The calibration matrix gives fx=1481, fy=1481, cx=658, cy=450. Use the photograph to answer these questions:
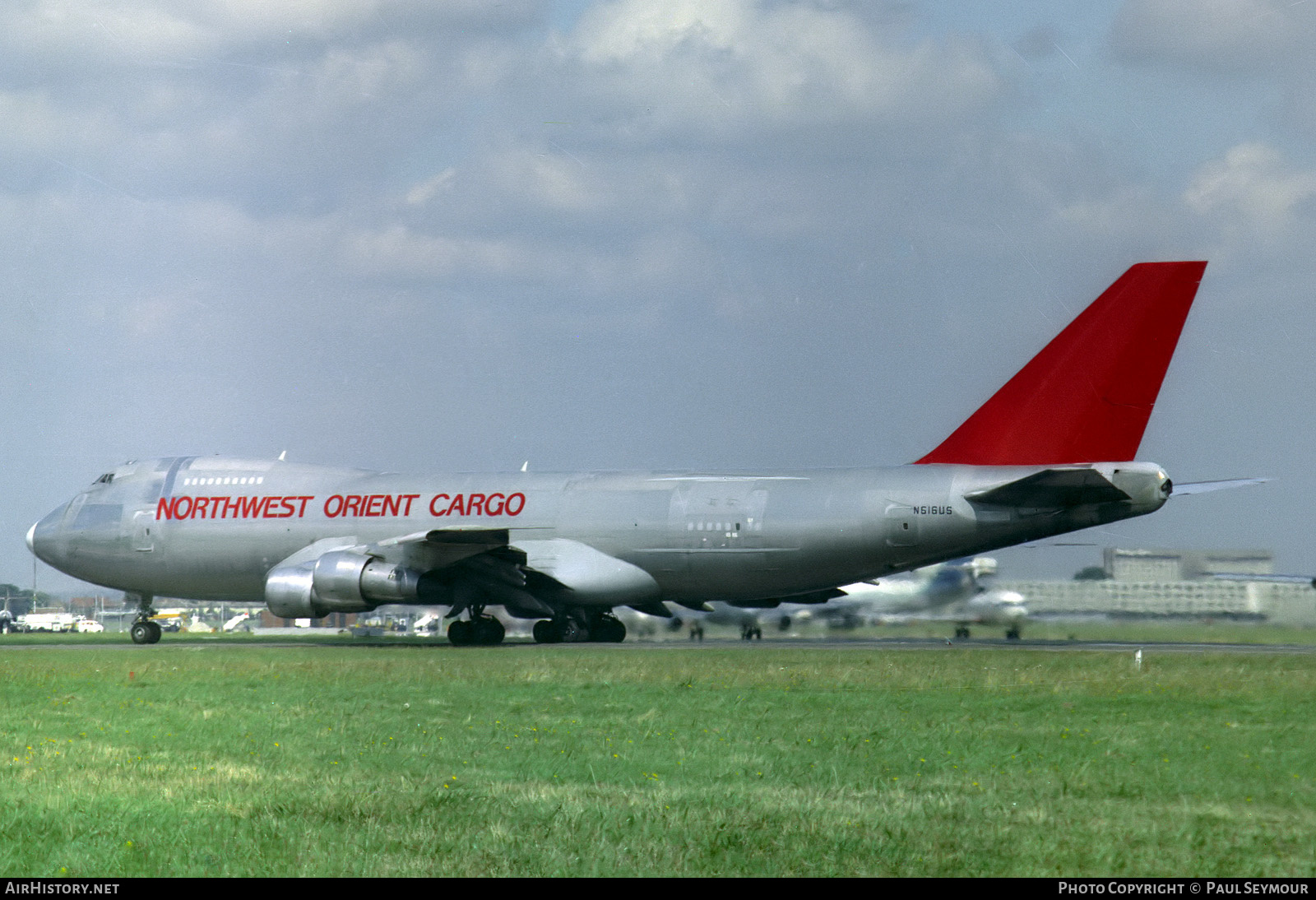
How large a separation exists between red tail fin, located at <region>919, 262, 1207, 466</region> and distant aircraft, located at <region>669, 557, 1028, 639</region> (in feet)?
10.9

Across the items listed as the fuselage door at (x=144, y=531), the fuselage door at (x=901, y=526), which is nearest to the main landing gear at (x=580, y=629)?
the fuselage door at (x=901, y=526)

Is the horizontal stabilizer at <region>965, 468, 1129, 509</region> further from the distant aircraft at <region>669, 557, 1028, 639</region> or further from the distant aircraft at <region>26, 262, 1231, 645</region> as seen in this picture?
the distant aircraft at <region>669, 557, 1028, 639</region>

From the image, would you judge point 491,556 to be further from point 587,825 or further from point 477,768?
point 587,825

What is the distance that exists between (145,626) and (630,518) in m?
15.3

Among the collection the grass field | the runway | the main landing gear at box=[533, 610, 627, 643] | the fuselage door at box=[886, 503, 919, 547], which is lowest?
the grass field

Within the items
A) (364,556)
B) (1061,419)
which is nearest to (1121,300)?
(1061,419)

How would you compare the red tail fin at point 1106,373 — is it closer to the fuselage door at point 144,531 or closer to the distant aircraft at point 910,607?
the distant aircraft at point 910,607

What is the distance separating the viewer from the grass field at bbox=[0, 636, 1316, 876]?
9.31m

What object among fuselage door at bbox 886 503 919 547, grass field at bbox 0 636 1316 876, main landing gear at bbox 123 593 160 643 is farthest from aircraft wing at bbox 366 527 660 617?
grass field at bbox 0 636 1316 876

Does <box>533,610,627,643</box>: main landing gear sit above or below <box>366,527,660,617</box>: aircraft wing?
below

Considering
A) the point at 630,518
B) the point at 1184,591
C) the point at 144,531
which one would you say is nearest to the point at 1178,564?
the point at 1184,591

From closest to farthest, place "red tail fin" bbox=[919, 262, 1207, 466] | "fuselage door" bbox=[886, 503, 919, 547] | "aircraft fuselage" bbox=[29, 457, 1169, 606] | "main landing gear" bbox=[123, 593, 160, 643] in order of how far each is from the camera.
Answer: "red tail fin" bbox=[919, 262, 1207, 466] < "aircraft fuselage" bbox=[29, 457, 1169, 606] < "fuselage door" bbox=[886, 503, 919, 547] < "main landing gear" bbox=[123, 593, 160, 643]

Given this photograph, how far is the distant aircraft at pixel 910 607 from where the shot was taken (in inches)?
1329

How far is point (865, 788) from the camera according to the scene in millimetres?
11828
